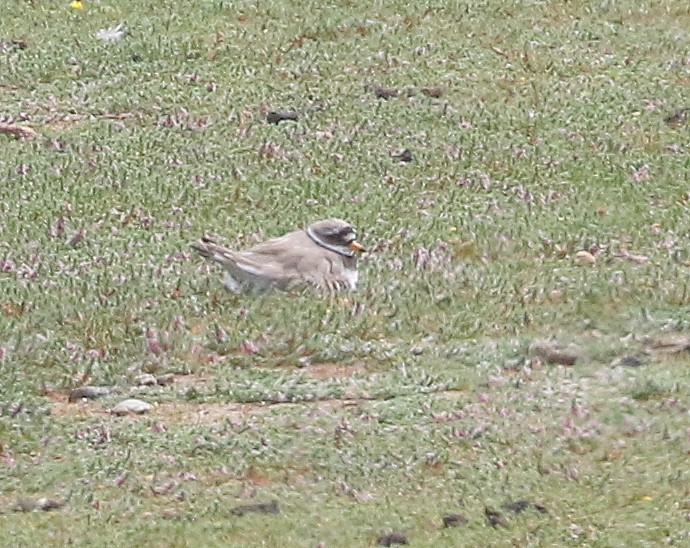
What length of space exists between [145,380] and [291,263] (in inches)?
69.0

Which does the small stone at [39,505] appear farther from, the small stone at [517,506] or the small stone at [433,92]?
the small stone at [433,92]

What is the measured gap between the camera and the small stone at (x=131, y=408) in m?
10.6

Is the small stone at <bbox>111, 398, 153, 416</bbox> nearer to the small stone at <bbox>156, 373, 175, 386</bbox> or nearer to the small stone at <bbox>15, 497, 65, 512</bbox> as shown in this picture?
the small stone at <bbox>156, 373, 175, 386</bbox>

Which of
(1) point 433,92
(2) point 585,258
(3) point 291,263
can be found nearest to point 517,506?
(3) point 291,263

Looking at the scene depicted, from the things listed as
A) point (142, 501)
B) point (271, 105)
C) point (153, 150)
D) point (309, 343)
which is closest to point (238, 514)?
point (142, 501)

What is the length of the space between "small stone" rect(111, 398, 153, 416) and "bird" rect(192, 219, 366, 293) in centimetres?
192

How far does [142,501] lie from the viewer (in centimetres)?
903

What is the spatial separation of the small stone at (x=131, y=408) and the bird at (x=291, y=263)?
75.7 inches

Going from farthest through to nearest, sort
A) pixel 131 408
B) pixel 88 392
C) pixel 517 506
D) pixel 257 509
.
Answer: pixel 88 392 < pixel 131 408 < pixel 257 509 < pixel 517 506

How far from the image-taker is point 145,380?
1126 cm

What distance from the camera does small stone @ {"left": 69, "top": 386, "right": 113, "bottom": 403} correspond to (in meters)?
10.9

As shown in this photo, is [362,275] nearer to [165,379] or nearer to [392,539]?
[165,379]

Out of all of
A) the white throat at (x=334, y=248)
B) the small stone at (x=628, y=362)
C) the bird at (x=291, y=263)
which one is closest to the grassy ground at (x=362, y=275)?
the small stone at (x=628, y=362)

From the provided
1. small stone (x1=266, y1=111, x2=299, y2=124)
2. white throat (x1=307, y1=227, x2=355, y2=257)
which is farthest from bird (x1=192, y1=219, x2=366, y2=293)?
small stone (x1=266, y1=111, x2=299, y2=124)
